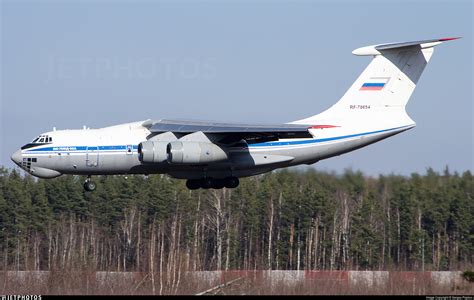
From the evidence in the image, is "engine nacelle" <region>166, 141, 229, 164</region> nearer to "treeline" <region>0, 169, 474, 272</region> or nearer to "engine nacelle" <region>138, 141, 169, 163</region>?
"engine nacelle" <region>138, 141, 169, 163</region>

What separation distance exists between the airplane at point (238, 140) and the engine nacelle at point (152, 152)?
2cm

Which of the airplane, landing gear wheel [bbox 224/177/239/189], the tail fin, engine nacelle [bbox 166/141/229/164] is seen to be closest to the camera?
engine nacelle [bbox 166/141/229/164]

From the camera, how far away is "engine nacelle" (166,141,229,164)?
21125mm

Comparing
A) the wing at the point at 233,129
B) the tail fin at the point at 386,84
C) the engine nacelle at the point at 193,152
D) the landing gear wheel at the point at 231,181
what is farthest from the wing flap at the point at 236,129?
the tail fin at the point at 386,84

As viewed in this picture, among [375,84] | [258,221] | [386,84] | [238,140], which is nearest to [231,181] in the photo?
[238,140]

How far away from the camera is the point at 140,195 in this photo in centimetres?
2903

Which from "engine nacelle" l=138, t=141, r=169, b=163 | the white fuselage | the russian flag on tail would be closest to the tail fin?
the russian flag on tail

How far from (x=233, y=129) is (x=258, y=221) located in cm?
827

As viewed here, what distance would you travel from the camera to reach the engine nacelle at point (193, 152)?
21.1 m

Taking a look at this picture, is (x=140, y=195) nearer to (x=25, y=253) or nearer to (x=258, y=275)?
(x=25, y=253)

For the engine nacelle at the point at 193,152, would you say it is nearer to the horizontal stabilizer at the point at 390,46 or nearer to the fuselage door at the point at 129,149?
the fuselage door at the point at 129,149

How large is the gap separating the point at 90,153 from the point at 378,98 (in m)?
6.50

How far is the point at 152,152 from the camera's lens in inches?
834

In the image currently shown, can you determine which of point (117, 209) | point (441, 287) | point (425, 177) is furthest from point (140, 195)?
point (441, 287)
